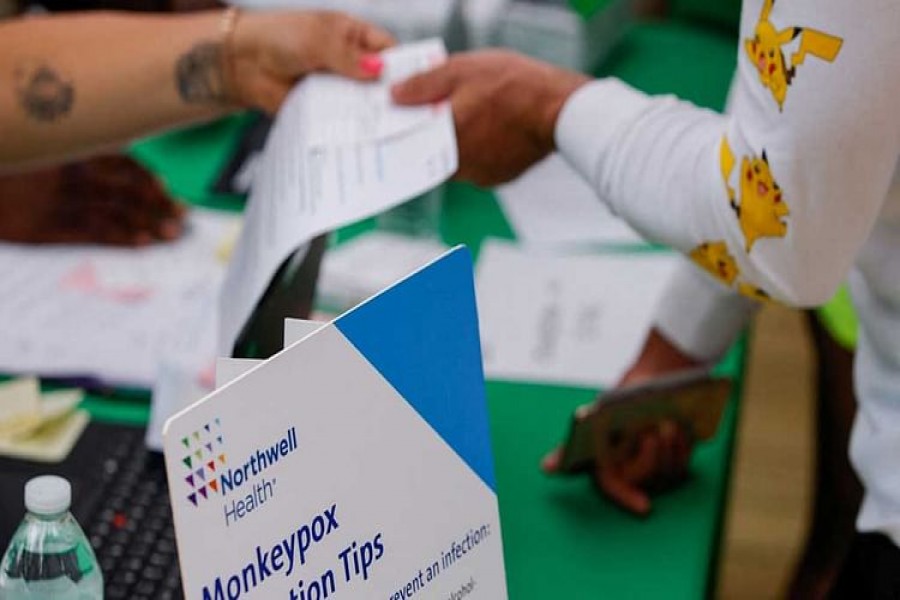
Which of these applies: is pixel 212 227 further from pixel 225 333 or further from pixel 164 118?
pixel 225 333

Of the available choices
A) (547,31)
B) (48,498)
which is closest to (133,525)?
(48,498)

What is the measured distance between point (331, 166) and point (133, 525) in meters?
0.34

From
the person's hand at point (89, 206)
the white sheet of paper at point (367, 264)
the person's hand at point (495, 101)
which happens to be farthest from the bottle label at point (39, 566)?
the person's hand at point (89, 206)

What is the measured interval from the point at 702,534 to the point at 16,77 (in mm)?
792

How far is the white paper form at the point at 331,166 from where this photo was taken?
0.91 m

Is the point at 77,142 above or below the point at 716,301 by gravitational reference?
above

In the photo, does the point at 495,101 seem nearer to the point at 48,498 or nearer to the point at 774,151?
the point at 774,151

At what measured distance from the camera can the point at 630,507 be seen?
1.17 meters

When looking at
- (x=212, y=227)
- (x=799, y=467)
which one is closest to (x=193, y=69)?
(x=212, y=227)

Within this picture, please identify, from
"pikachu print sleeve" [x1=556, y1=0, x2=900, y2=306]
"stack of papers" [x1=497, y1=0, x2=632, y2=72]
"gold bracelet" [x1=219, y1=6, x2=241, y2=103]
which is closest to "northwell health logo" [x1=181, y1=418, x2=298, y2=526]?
"pikachu print sleeve" [x1=556, y1=0, x2=900, y2=306]

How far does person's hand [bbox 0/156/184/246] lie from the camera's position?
1516mm

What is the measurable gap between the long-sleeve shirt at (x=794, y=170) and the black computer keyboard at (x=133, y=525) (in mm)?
452

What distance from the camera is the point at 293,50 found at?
1.19 m

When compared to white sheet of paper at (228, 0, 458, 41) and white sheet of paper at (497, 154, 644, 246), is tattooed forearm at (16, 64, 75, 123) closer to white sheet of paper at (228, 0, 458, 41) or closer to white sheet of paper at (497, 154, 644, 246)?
white sheet of paper at (228, 0, 458, 41)
